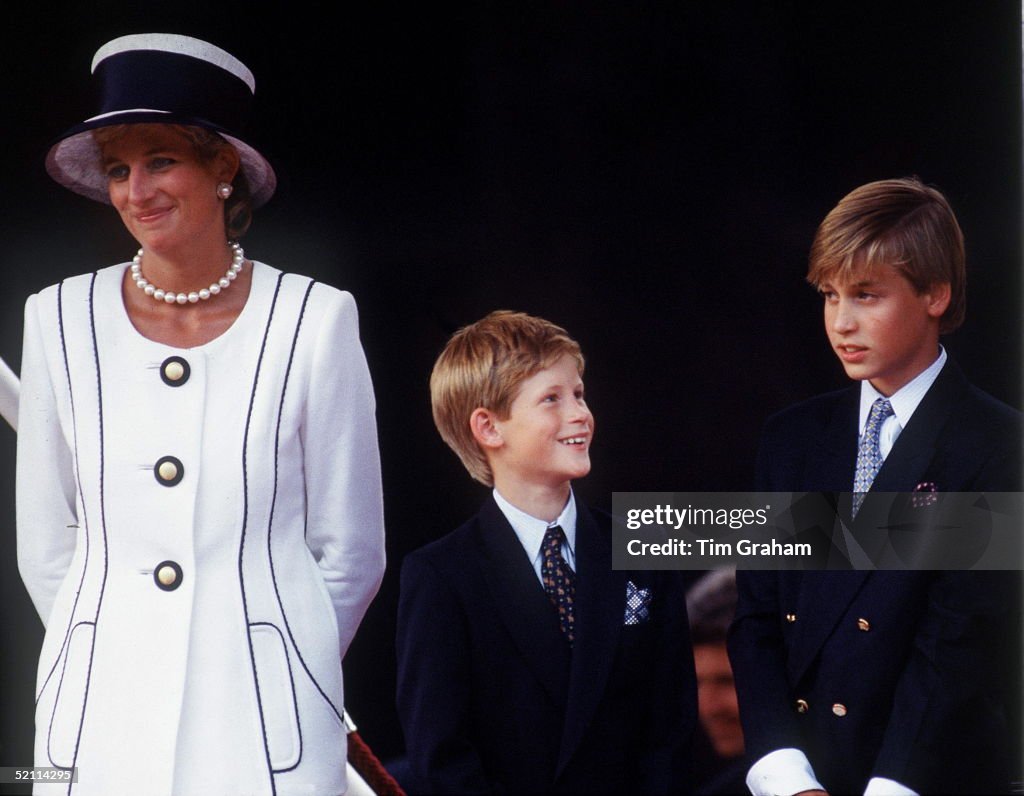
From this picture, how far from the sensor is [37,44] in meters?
4.28

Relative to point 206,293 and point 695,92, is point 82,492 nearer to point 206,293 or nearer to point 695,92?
point 206,293

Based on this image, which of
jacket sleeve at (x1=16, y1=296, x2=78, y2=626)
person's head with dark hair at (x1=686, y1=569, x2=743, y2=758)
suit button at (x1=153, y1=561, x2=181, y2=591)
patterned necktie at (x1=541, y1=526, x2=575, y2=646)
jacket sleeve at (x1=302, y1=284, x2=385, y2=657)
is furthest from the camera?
person's head with dark hair at (x1=686, y1=569, x2=743, y2=758)

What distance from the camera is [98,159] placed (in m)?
4.02

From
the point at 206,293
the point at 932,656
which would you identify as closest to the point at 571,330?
the point at 206,293

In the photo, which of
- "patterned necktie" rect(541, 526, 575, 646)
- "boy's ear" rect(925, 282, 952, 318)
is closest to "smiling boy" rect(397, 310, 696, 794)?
"patterned necktie" rect(541, 526, 575, 646)

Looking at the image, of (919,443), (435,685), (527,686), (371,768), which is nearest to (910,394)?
(919,443)

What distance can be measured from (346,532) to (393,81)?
1353 mm

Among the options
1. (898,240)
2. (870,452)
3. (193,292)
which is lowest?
(870,452)

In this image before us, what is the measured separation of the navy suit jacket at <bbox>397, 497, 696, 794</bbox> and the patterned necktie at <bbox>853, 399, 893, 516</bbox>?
679 millimetres

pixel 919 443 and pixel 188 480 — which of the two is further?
pixel 919 443

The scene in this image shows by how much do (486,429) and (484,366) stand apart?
0.59 feet

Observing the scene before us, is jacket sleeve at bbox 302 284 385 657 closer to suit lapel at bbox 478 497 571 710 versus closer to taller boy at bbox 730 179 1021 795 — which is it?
suit lapel at bbox 478 497 571 710

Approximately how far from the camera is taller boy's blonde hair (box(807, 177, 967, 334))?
4047 millimetres

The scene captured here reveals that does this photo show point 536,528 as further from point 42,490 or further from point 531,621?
point 42,490
